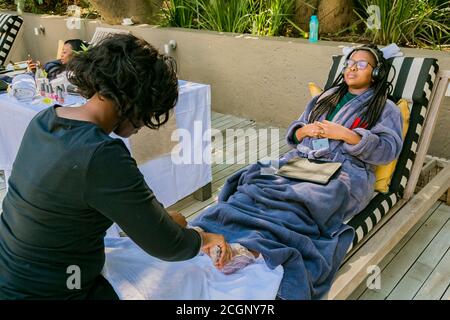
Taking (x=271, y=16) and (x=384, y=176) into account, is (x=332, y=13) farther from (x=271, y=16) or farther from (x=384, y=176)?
(x=384, y=176)

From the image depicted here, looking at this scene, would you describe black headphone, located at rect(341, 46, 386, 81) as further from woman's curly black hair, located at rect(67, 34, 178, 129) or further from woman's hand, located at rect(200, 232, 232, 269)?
woman's curly black hair, located at rect(67, 34, 178, 129)

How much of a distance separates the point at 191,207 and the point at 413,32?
8.40ft

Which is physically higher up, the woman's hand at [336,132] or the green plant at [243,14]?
the green plant at [243,14]

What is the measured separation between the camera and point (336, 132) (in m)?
2.19

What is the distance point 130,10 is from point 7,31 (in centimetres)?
208

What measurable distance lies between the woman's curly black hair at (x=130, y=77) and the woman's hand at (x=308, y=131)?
1268 mm

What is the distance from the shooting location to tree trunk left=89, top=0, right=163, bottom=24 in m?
5.43

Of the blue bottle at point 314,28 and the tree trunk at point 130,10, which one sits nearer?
the blue bottle at point 314,28

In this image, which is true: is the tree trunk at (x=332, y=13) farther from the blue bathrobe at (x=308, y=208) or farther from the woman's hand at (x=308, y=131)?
the woman's hand at (x=308, y=131)

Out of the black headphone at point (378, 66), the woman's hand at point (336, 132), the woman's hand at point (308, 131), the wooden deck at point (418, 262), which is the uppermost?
the black headphone at point (378, 66)

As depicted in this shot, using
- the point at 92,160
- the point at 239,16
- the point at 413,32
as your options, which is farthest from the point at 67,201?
the point at 239,16

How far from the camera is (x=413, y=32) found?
374 cm

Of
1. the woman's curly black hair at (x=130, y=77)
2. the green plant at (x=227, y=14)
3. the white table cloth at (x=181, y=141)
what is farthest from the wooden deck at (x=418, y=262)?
the green plant at (x=227, y=14)

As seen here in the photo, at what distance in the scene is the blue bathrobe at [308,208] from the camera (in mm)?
1597
